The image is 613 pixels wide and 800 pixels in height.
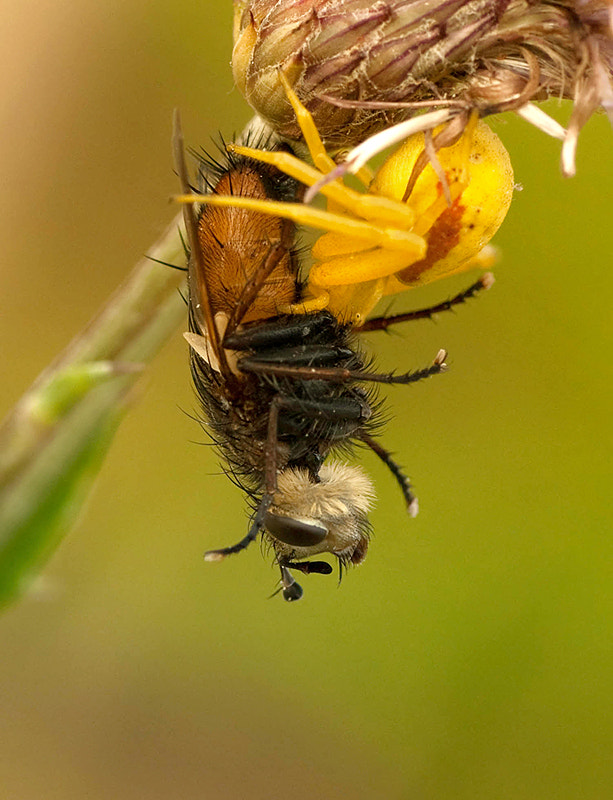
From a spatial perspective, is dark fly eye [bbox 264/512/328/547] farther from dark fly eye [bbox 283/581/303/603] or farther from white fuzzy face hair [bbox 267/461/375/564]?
dark fly eye [bbox 283/581/303/603]

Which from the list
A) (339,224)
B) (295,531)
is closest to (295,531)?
(295,531)

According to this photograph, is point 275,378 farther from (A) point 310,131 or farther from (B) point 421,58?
(B) point 421,58

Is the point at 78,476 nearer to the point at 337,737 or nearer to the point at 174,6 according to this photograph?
the point at 337,737

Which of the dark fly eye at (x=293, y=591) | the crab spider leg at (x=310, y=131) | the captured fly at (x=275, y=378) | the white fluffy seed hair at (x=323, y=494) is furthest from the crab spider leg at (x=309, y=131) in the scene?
the dark fly eye at (x=293, y=591)

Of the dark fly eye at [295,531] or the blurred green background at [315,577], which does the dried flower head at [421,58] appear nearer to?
the dark fly eye at [295,531]

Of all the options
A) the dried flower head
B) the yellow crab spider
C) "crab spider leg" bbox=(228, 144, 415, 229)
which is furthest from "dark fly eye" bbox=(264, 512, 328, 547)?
the dried flower head

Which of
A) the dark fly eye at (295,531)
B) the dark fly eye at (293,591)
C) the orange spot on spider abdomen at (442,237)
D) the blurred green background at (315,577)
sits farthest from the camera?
the blurred green background at (315,577)

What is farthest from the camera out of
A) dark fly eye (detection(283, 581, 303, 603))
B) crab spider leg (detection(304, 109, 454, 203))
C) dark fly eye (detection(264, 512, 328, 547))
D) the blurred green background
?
the blurred green background
